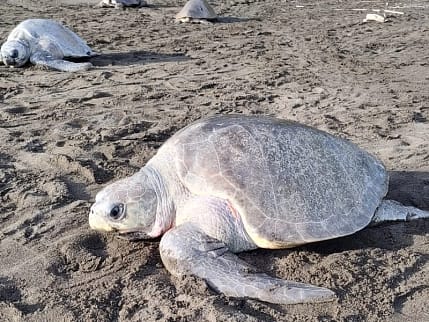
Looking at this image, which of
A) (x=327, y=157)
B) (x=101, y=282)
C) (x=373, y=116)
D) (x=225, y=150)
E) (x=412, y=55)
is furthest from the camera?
(x=412, y=55)

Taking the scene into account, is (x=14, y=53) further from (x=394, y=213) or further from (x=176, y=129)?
(x=394, y=213)

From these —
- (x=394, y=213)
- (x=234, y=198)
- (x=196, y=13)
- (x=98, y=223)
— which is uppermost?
(x=196, y=13)

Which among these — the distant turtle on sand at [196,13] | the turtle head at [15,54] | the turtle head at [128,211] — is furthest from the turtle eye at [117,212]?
the distant turtle on sand at [196,13]

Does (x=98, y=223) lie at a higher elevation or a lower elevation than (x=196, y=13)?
lower

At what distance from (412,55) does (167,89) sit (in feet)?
10.4

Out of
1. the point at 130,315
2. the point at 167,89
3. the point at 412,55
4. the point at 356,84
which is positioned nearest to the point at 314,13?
the point at 412,55

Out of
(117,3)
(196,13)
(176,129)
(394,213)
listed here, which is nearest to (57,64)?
(176,129)

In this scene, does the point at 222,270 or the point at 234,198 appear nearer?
the point at 222,270

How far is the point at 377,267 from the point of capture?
226cm

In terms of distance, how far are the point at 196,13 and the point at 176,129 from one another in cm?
496

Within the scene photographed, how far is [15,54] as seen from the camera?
5617 millimetres

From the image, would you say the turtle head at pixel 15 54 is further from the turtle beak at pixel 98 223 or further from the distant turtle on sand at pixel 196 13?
the turtle beak at pixel 98 223

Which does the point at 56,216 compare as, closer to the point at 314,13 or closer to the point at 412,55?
the point at 412,55

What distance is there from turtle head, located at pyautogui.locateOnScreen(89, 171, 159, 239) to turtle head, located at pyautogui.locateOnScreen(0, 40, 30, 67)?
3773mm
